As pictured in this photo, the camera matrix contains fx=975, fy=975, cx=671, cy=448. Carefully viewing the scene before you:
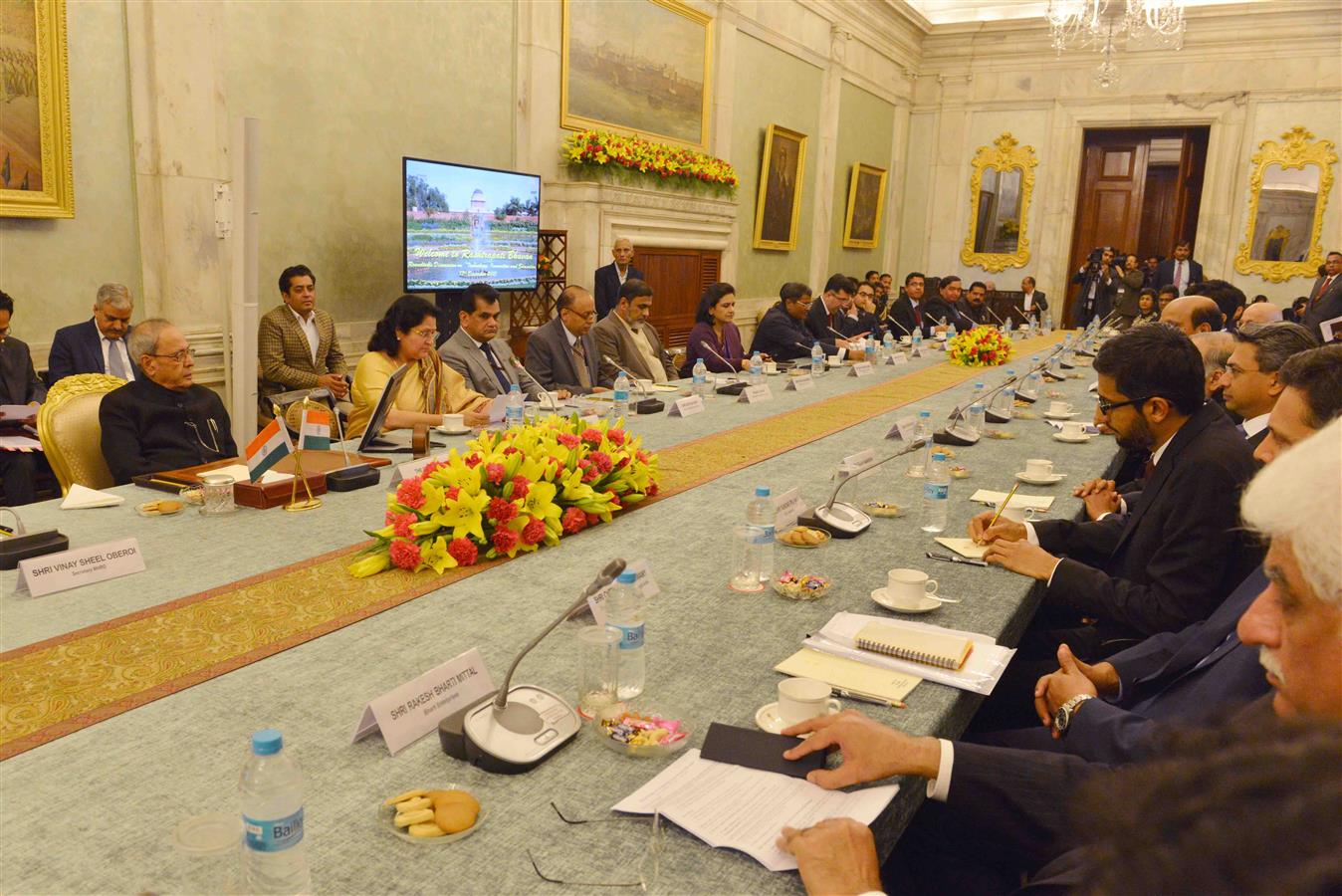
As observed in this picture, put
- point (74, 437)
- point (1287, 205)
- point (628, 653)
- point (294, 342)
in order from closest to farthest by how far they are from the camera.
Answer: point (628, 653)
point (74, 437)
point (294, 342)
point (1287, 205)

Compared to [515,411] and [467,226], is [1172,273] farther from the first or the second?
[515,411]

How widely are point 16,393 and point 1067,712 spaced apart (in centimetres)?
469

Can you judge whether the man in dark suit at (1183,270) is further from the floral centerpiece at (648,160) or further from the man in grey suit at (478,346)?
the man in grey suit at (478,346)

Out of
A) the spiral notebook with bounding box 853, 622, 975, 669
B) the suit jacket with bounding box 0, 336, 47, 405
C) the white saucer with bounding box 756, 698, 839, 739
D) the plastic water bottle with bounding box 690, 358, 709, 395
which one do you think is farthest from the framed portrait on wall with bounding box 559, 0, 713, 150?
the white saucer with bounding box 756, 698, 839, 739

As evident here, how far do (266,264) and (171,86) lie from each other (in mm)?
1116

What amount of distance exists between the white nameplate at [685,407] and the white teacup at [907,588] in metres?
2.48

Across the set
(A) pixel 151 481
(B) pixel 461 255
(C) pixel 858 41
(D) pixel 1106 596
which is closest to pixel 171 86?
(B) pixel 461 255

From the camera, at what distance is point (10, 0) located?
14.3 feet

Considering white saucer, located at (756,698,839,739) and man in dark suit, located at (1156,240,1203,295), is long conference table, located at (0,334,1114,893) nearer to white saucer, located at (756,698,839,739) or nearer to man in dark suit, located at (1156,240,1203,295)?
white saucer, located at (756,698,839,739)

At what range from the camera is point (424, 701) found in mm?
1506

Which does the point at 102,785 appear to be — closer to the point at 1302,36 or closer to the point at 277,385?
the point at 277,385

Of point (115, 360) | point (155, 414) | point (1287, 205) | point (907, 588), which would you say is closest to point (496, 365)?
point (115, 360)

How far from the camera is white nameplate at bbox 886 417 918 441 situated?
3967 millimetres

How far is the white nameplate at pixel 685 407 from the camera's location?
454 cm
